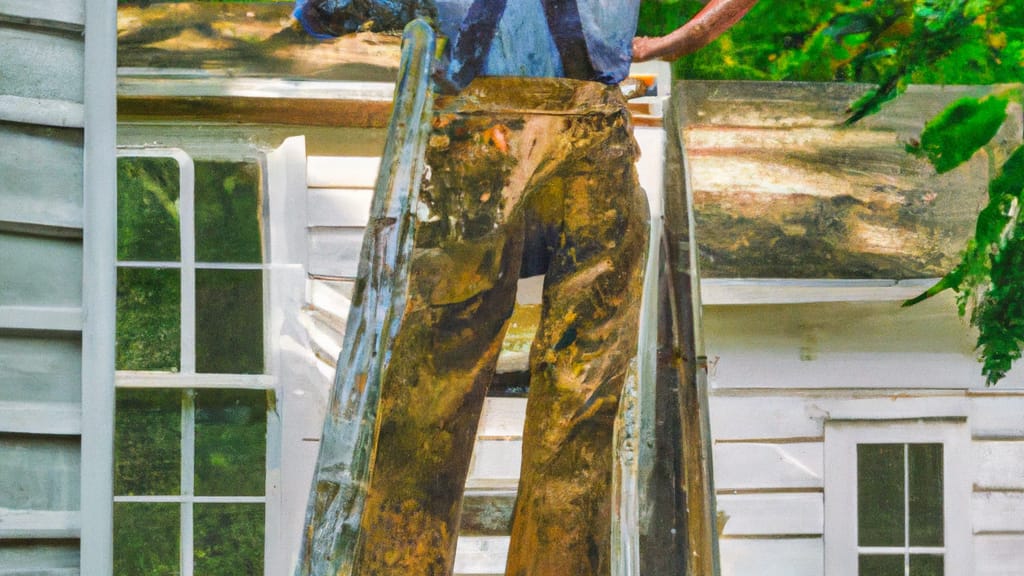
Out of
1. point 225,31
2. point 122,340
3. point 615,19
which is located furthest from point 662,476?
point 225,31

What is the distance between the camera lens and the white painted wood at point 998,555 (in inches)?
97.7

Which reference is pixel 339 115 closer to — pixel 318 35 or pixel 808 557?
pixel 318 35

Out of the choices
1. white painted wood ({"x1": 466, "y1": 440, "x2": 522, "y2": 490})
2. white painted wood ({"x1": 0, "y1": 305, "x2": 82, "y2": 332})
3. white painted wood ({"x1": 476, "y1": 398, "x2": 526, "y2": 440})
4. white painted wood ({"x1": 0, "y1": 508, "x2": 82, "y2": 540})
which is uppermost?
white painted wood ({"x1": 0, "y1": 305, "x2": 82, "y2": 332})

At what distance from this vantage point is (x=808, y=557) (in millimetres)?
2506

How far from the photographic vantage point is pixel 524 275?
2027 mm

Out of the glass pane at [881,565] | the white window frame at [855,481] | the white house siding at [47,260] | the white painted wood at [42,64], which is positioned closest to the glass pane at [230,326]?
the white house siding at [47,260]

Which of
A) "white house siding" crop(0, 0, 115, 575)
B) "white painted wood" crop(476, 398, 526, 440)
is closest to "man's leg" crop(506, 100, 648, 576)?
"white painted wood" crop(476, 398, 526, 440)

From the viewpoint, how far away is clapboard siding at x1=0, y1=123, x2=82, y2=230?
1.92 m

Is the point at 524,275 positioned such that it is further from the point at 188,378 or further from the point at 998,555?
the point at 998,555

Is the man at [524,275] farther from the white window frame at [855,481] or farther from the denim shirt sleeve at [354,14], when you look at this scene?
the white window frame at [855,481]

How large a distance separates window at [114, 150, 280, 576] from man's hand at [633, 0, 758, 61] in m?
0.88

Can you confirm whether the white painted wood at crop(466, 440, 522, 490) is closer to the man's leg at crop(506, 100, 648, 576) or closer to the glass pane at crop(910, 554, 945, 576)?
the man's leg at crop(506, 100, 648, 576)

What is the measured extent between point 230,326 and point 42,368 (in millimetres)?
490

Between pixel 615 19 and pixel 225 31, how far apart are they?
2.71 feet
